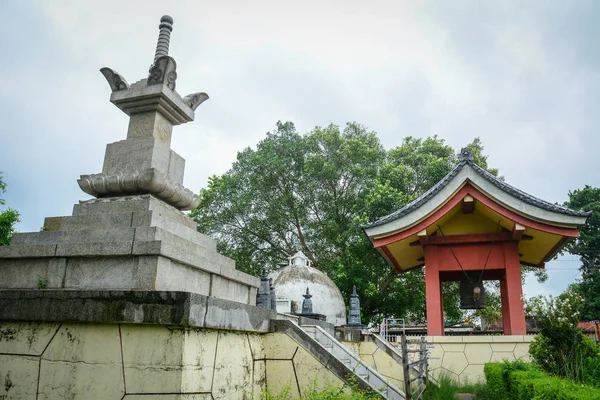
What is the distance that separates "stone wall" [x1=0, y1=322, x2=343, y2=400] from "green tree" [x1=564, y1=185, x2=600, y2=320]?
3591cm

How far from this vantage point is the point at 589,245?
115 feet

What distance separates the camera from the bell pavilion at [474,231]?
1111 centimetres

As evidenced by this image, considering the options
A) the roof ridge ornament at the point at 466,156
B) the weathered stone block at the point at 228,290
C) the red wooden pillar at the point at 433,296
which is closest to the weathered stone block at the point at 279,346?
the weathered stone block at the point at 228,290

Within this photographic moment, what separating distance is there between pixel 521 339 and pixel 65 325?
10320mm

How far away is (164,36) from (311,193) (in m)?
22.6

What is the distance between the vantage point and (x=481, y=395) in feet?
28.7

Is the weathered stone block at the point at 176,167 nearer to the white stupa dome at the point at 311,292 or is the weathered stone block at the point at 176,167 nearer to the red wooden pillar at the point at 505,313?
the red wooden pillar at the point at 505,313

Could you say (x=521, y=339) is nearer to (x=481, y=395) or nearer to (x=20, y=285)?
(x=481, y=395)

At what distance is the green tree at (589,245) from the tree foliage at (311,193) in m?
14.2

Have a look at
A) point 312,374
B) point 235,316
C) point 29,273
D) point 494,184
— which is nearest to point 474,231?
point 494,184

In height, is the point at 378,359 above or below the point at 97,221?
below

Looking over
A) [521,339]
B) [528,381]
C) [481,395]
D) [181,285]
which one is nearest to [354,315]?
[521,339]

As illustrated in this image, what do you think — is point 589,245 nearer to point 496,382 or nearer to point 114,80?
point 496,382

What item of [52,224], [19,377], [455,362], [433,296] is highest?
[52,224]
